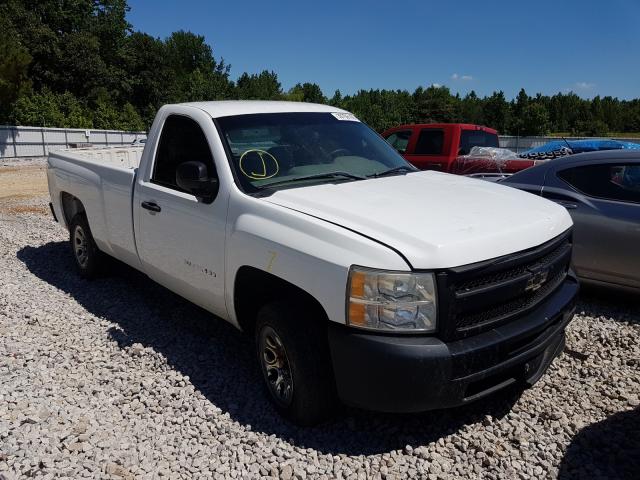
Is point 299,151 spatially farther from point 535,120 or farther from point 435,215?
point 535,120

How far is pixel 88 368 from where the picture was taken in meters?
4.07

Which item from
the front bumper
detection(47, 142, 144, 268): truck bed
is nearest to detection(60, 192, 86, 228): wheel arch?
detection(47, 142, 144, 268): truck bed

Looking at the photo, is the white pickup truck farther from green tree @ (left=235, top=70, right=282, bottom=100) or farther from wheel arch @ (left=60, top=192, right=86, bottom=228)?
green tree @ (left=235, top=70, right=282, bottom=100)

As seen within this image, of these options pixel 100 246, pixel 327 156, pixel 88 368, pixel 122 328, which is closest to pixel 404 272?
pixel 327 156

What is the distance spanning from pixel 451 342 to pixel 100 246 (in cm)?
411

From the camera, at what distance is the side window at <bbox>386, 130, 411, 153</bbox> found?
Answer: 448 inches

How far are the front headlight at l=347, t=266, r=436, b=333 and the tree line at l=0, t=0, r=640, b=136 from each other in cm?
2703

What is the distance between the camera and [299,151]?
13.1ft

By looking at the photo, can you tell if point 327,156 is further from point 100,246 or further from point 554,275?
point 100,246

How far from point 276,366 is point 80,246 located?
3778 millimetres

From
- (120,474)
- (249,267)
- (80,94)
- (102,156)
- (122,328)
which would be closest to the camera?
(120,474)

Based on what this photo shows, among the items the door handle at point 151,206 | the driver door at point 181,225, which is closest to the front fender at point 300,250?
the driver door at point 181,225

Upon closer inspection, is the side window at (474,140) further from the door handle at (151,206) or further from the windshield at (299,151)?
the door handle at (151,206)

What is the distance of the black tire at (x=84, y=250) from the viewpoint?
5836 mm
